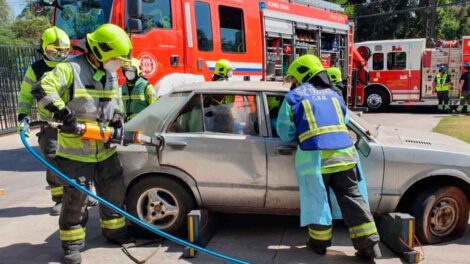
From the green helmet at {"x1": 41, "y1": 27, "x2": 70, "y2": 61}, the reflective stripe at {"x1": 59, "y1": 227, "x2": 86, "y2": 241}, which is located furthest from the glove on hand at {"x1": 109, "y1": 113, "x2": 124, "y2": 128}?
the green helmet at {"x1": 41, "y1": 27, "x2": 70, "y2": 61}

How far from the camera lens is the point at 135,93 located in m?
5.66

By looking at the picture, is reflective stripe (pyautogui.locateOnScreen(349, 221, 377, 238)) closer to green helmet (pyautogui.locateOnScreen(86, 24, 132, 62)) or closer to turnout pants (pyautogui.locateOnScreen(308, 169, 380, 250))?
turnout pants (pyautogui.locateOnScreen(308, 169, 380, 250))

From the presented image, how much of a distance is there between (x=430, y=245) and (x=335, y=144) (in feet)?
4.64

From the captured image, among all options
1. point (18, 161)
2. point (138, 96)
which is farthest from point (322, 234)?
point (18, 161)

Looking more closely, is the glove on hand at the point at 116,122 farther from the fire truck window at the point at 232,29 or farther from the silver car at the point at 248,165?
the fire truck window at the point at 232,29

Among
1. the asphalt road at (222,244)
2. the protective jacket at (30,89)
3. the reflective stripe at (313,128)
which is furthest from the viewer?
the protective jacket at (30,89)

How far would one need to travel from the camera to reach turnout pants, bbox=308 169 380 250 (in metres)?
3.76

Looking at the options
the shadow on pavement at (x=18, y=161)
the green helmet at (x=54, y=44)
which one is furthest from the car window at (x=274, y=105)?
the shadow on pavement at (x=18, y=161)

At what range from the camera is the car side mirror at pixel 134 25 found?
22.2 ft

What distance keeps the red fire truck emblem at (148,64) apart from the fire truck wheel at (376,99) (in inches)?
472

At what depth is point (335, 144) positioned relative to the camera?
12.5 ft

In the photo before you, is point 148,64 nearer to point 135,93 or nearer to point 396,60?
point 135,93

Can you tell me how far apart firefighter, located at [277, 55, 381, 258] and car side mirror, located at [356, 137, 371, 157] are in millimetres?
216

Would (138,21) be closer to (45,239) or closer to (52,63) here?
(52,63)
